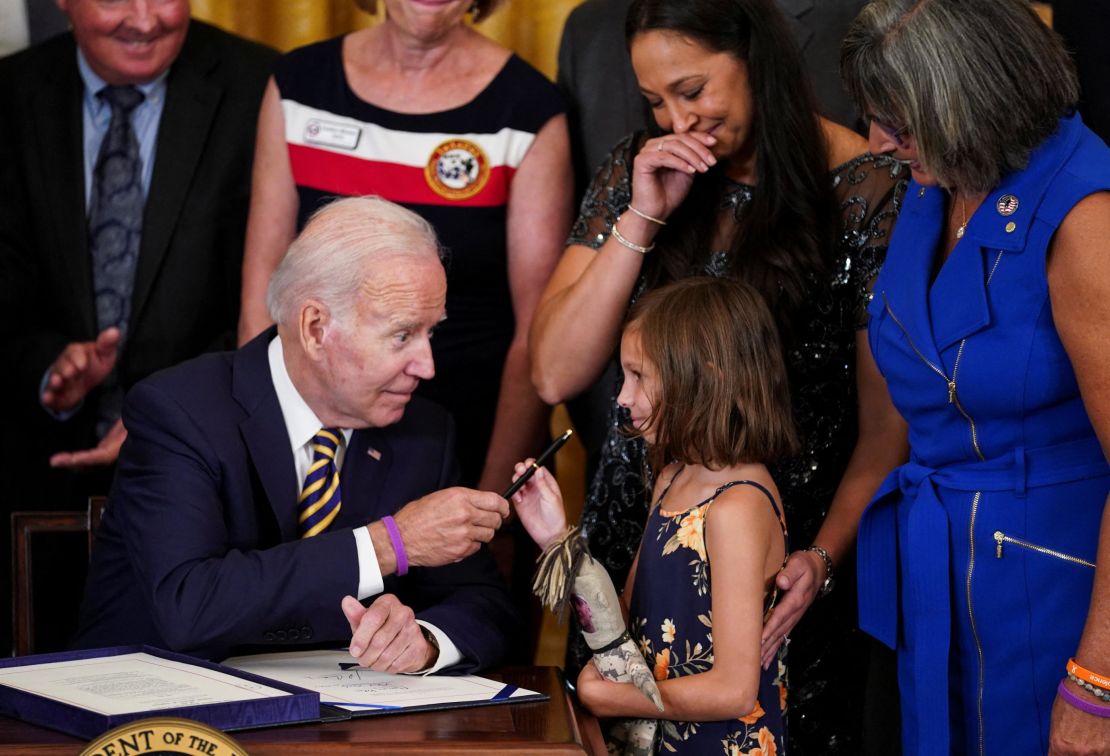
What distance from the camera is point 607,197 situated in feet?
8.61

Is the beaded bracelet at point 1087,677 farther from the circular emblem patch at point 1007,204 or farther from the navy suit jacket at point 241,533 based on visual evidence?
the navy suit jacket at point 241,533

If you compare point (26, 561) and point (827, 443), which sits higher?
point (827, 443)

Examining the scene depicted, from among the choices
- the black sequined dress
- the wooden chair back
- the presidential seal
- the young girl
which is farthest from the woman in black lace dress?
the presidential seal

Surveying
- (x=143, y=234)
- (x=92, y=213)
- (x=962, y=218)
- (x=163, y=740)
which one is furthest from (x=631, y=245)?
(x=92, y=213)

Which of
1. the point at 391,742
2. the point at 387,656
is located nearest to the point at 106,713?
the point at 391,742

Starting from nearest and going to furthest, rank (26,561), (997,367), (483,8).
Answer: (997,367), (26,561), (483,8)

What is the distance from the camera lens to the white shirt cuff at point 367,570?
2111mm

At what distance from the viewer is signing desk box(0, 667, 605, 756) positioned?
167 centimetres

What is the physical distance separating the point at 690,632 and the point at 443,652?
366 millimetres

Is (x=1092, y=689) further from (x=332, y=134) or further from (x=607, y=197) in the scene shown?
(x=332, y=134)

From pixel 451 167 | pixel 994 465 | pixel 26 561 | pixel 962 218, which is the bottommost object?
pixel 26 561

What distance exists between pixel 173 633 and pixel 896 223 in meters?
1.25

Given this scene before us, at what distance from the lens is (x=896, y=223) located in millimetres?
2252

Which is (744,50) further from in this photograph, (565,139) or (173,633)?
(173,633)
